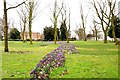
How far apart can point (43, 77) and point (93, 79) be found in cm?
150

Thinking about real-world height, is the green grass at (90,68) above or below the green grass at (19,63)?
below

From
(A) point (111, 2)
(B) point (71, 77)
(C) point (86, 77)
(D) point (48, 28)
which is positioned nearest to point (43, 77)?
(B) point (71, 77)

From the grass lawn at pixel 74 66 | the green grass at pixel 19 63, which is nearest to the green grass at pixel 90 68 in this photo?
the grass lawn at pixel 74 66

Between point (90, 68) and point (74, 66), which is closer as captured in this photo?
point (90, 68)

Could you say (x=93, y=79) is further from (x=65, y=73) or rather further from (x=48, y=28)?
(x=48, y=28)

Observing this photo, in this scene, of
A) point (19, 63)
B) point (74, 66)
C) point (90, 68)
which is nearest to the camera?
point (90, 68)

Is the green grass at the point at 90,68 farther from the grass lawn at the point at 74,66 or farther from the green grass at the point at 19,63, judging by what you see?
the green grass at the point at 19,63

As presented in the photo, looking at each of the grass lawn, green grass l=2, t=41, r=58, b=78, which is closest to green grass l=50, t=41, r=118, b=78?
the grass lawn

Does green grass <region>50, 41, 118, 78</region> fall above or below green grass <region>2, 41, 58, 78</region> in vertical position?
below

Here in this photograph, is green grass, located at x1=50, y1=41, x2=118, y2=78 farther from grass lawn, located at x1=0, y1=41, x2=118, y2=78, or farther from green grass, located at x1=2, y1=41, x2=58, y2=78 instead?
green grass, located at x1=2, y1=41, x2=58, y2=78

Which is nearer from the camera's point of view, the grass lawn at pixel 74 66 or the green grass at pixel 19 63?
the grass lawn at pixel 74 66

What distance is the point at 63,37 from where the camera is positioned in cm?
6456

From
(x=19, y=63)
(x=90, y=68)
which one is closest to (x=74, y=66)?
(x=90, y=68)

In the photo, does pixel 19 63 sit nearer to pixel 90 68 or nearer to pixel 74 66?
pixel 74 66
